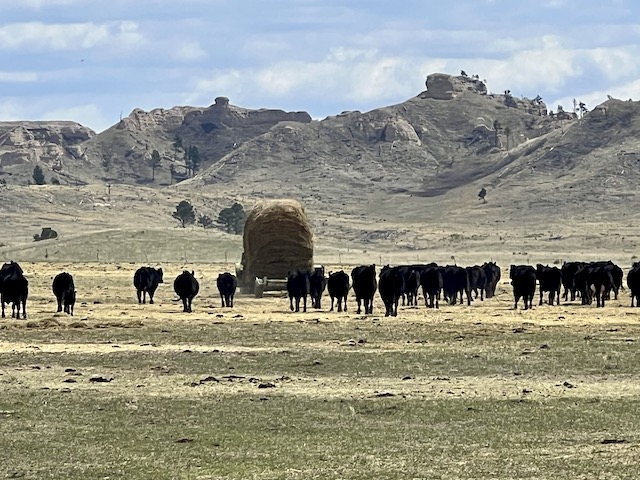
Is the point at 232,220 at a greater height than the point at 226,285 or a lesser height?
greater

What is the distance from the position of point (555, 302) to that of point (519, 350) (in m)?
22.1

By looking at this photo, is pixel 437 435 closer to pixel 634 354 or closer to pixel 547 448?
pixel 547 448

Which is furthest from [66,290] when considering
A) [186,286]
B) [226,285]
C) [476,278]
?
[476,278]

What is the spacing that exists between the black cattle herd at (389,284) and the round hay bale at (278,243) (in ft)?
16.5

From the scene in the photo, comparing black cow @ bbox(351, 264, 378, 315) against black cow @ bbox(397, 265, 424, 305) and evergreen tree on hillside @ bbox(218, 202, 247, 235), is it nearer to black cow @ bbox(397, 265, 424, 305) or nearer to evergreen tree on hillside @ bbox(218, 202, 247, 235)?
black cow @ bbox(397, 265, 424, 305)

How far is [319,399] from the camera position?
19.6 m

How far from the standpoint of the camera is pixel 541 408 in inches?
720

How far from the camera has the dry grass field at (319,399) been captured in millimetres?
14359

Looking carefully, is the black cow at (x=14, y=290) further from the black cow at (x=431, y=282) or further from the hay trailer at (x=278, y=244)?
the hay trailer at (x=278, y=244)

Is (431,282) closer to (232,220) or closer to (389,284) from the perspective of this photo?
(389,284)

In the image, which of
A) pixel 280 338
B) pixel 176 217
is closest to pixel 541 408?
pixel 280 338

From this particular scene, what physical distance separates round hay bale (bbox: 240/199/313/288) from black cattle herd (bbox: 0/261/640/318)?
16.5 feet

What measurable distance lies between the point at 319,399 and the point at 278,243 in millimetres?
34041

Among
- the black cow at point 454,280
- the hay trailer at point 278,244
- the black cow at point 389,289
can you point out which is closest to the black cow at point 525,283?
the black cow at point 454,280
